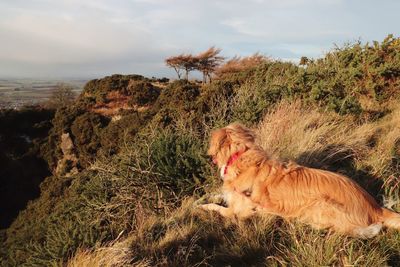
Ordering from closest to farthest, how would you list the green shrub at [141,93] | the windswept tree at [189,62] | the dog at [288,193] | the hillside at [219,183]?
the hillside at [219,183] → the dog at [288,193] → the green shrub at [141,93] → the windswept tree at [189,62]

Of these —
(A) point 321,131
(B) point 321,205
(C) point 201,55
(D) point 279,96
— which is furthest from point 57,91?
(B) point 321,205

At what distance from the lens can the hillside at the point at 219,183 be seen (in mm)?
3875

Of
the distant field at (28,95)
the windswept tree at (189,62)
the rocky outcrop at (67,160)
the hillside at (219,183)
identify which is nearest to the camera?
the hillside at (219,183)

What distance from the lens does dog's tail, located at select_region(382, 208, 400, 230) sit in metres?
3.96

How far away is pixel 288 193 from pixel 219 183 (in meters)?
1.75

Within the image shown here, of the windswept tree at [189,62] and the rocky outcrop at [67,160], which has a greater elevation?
the windswept tree at [189,62]

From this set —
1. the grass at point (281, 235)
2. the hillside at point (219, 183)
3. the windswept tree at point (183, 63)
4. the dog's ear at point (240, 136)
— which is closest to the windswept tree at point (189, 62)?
the windswept tree at point (183, 63)

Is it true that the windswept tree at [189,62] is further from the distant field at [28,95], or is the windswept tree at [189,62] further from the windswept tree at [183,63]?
the distant field at [28,95]

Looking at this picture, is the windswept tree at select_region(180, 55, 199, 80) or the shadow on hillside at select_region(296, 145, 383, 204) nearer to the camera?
the shadow on hillside at select_region(296, 145, 383, 204)

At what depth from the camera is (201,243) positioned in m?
4.38

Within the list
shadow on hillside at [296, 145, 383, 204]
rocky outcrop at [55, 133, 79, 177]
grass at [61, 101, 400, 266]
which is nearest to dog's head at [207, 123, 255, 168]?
grass at [61, 101, 400, 266]

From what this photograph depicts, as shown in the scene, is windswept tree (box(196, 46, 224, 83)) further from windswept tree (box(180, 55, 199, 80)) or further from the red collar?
the red collar

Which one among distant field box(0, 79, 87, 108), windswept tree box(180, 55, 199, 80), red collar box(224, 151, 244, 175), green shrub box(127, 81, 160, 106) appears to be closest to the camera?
red collar box(224, 151, 244, 175)

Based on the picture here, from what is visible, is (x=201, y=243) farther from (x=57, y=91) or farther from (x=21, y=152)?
(x=57, y=91)
